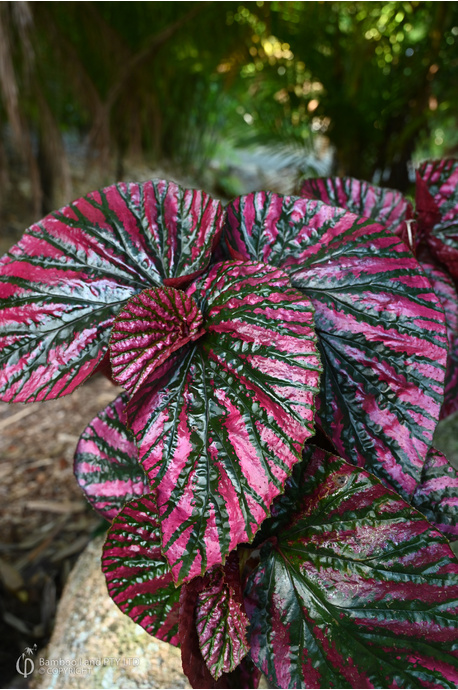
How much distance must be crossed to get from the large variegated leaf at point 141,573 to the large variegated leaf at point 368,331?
26cm

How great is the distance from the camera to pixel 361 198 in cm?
73

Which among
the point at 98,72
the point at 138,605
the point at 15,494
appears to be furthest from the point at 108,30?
the point at 138,605

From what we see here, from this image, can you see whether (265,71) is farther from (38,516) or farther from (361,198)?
(38,516)

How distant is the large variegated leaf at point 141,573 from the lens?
1.90ft

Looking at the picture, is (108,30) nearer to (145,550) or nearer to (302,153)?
(302,153)

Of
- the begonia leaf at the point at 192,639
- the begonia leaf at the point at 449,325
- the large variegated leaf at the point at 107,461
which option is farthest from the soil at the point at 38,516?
the begonia leaf at the point at 449,325

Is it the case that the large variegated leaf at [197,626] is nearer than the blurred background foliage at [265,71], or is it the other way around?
the large variegated leaf at [197,626]

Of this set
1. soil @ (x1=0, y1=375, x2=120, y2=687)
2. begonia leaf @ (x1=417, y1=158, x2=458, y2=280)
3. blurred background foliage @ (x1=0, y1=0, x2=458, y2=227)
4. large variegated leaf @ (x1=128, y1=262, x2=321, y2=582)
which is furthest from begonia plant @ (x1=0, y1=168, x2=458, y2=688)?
blurred background foliage @ (x1=0, y1=0, x2=458, y2=227)

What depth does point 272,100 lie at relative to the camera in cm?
226

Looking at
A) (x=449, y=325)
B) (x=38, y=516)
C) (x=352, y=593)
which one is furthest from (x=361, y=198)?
(x=38, y=516)

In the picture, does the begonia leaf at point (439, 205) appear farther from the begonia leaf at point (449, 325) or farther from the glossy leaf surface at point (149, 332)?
the glossy leaf surface at point (149, 332)

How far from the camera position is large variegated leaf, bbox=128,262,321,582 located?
16.4 inches

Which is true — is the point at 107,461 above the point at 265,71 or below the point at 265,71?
below

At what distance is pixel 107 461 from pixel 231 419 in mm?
327
